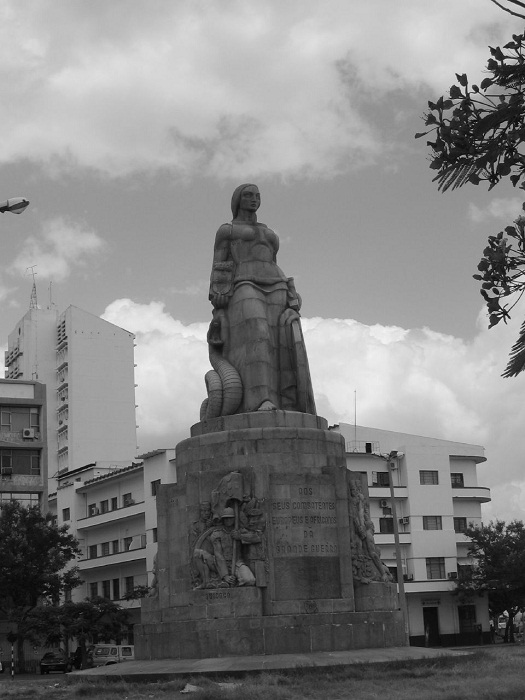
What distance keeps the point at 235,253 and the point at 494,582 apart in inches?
1661

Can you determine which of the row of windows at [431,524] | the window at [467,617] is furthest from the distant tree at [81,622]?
the window at [467,617]

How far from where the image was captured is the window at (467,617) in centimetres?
6694

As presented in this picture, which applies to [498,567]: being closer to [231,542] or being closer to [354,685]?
[231,542]

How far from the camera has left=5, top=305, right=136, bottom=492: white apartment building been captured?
9981 cm

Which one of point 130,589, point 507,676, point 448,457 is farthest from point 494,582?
point 507,676

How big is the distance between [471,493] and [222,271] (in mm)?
47252

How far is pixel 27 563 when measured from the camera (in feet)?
171

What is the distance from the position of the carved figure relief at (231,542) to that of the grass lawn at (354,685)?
3157 millimetres

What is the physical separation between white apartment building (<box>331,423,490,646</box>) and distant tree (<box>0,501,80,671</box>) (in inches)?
793

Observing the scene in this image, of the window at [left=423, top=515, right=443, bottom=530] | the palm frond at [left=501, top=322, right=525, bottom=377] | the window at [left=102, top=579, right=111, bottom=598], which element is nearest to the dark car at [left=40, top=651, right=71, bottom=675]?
the window at [left=102, top=579, right=111, bottom=598]

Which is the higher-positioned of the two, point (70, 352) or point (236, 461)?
point (70, 352)

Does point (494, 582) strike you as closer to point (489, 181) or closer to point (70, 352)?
point (70, 352)

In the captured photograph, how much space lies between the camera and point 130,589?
68.9 metres

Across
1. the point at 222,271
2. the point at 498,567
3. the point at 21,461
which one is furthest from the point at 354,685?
the point at 21,461
